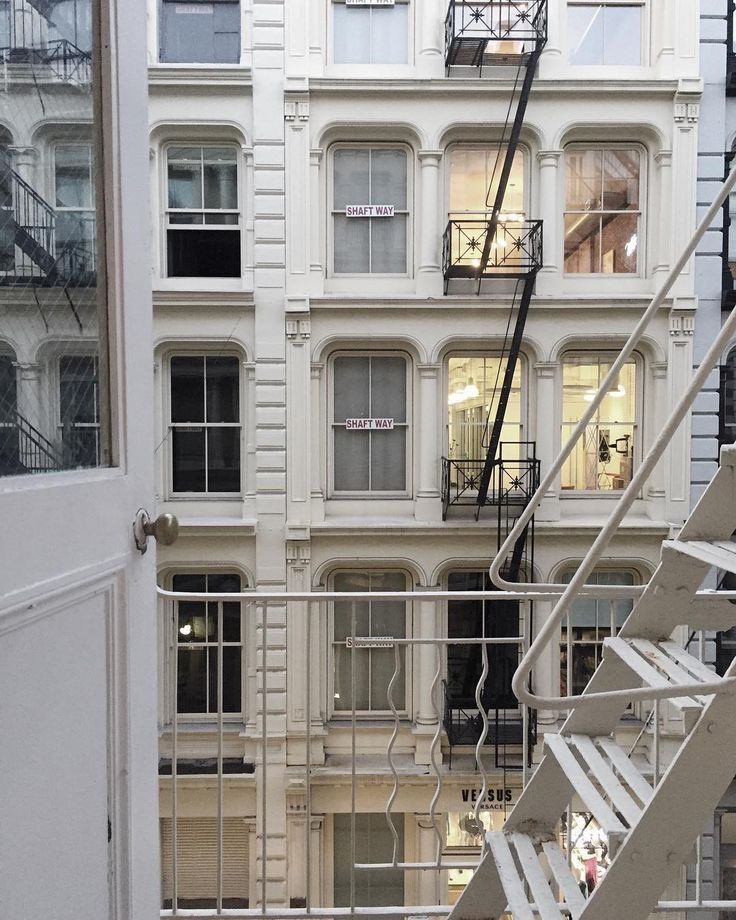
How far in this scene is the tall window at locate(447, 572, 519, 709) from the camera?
20.7 ft

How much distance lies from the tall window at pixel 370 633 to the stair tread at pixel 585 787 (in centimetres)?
478

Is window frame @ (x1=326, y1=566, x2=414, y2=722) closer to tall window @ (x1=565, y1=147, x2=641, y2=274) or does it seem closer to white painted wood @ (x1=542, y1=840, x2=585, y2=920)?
tall window @ (x1=565, y1=147, x2=641, y2=274)

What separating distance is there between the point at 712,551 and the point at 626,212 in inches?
218

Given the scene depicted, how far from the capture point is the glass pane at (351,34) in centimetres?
606

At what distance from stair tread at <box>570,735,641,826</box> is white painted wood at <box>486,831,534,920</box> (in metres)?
0.29

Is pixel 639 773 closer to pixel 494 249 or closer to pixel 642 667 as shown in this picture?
pixel 642 667

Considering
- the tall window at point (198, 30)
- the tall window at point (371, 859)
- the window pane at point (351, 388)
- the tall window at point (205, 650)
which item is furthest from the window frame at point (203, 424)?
the tall window at point (371, 859)

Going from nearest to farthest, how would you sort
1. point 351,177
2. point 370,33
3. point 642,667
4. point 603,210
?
point 642,667 < point 370,33 < point 351,177 < point 603,210

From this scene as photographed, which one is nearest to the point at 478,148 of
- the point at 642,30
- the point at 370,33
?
the point at 370,33

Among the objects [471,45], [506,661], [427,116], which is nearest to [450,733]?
[506,661]

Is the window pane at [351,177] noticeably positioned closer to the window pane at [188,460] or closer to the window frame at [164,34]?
the window frame at [164,34]

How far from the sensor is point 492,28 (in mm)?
5953

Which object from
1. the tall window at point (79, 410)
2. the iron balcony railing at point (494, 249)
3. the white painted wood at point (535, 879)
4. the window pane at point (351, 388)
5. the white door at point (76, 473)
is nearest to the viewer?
the white door at point (76, 473)

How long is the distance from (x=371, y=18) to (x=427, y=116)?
93cm
